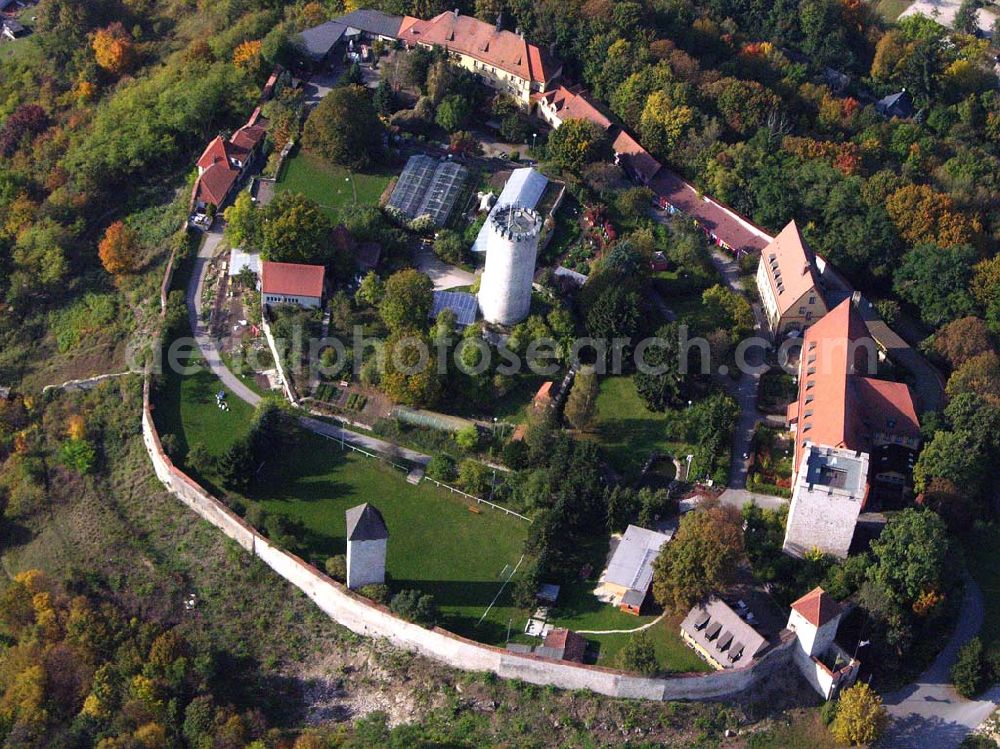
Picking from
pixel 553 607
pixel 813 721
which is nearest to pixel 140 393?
pixel 553 607

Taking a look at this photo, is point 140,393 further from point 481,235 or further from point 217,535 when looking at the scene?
point 481,235

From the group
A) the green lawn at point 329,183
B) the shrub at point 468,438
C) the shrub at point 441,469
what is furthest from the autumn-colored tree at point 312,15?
the shrub at point 441,469

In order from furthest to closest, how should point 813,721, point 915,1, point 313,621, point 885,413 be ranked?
point 915,1 → point 885,413 → point 313,621 → point 813,721

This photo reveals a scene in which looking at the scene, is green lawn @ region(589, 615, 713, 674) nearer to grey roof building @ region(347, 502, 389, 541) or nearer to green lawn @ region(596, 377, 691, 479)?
green lawn @ region(596, 377, 691, 479)

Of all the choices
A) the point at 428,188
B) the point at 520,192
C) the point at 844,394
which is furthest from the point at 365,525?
the point at 428,188

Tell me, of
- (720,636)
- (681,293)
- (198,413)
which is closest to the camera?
(720,636)

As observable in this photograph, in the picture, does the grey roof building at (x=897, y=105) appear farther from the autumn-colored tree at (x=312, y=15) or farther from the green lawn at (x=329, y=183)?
the autumn-colored tree at (x=312, y=15)

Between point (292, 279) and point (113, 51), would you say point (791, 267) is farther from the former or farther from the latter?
point (113, 51)
